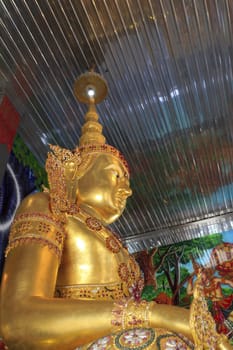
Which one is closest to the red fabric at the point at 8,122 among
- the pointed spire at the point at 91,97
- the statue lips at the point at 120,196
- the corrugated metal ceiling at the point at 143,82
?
the corrugated metal ceiling at the point at 143,82

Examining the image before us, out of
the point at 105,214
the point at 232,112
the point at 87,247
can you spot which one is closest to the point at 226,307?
the point at 232,112

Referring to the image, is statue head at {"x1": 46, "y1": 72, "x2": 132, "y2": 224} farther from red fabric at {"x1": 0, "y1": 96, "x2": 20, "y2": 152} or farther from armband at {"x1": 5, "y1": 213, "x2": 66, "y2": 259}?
red fabric at {"x1": 0, "y1": 96, "x2": 20, "y2": 152}

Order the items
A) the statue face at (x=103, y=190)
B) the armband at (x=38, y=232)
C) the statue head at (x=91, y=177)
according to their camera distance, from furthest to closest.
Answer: the statue face at (x=103, y=190) → the statue head at (x=91, y=177) → the armband at (x=38, y=232)

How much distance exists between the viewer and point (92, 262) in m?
2.10

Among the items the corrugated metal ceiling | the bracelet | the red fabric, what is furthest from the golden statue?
the red fabric

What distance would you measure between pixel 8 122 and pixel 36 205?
3.99 feet

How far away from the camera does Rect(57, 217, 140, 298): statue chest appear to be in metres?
2.05

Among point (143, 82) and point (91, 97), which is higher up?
point (143, 82)

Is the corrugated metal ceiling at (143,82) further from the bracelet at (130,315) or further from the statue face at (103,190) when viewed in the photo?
the bracelet at (130,315)

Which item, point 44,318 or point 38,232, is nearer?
point 44,318

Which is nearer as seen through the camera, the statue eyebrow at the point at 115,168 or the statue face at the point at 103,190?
the statue face at the point at 103,190

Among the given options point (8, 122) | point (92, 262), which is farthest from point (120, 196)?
point (8, 122)

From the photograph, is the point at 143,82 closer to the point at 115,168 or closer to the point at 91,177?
the point at 115,168

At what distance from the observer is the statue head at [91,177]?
2.32 metres
